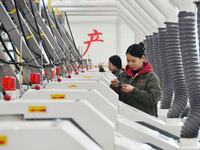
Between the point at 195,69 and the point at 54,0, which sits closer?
the point at 195,69

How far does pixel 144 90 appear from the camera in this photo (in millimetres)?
4871

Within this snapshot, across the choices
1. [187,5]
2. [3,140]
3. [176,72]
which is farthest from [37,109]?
[176,72]

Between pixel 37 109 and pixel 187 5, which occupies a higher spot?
pixel 187 5

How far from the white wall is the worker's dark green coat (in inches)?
573

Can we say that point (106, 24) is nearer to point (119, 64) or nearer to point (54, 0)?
point (54, 0)

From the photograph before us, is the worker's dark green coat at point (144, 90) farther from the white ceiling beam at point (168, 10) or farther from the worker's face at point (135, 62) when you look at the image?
the white ceiling beam at point (168, 10)

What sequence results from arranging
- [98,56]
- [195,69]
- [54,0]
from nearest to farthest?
1. [195,69]
2. [54,0]
3. [98,56]

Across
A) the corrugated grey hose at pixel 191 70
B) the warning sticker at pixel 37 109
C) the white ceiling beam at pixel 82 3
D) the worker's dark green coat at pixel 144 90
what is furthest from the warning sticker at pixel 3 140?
the white ceiling beam at pixel 82 3

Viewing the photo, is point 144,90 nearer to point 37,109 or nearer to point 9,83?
point 9,83

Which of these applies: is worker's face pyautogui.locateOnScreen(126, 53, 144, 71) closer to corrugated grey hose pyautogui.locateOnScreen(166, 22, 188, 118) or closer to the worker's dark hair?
the worker's dark hair

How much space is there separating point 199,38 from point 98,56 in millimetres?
15542

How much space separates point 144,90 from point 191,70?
0.80m

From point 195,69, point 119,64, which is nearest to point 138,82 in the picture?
point 195,69

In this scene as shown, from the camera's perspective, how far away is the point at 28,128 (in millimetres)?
1854
